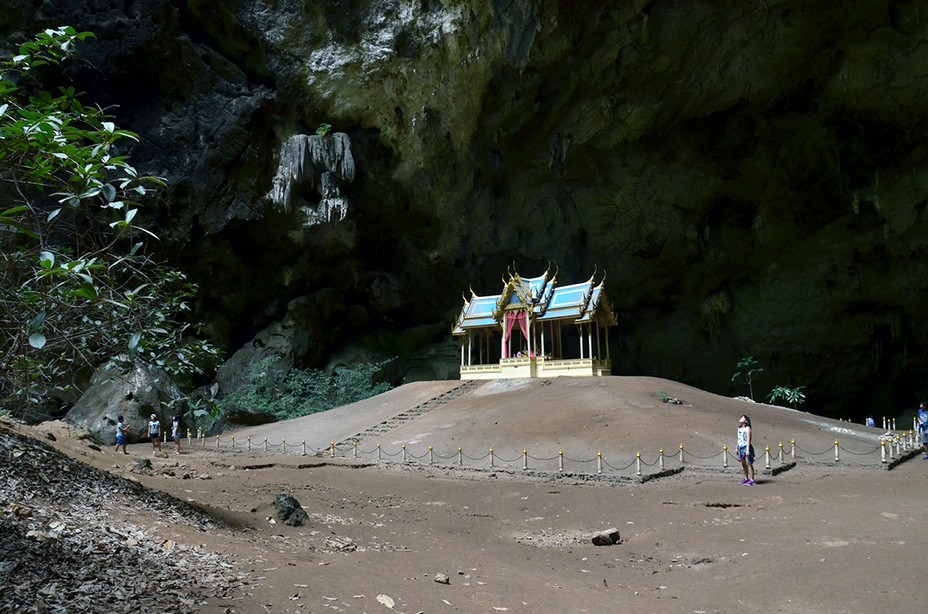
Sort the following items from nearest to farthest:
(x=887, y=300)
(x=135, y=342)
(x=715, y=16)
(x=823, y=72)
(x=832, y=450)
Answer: (x=135, y=342), (x=832, y=450), (x=715, y=16), (x=823, y=72), (x=887, y=300)

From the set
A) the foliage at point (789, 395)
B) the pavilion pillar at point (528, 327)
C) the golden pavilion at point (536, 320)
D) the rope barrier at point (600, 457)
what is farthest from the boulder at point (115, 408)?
the foliage at point (789, 395)

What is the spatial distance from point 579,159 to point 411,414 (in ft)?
46.4

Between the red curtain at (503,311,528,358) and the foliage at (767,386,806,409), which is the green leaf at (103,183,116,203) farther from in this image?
the foliage at (767,386,806,409)

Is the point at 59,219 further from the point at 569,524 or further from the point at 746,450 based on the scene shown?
the point at 746,450

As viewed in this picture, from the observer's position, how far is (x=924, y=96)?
76.9 feet

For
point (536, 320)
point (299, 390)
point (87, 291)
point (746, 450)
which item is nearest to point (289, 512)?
point (87, 291)

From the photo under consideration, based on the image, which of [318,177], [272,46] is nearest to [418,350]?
[318,177]

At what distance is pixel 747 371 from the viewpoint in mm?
29344

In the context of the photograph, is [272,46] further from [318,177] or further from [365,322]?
[365,322]

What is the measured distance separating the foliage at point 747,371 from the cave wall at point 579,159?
58 centimetres

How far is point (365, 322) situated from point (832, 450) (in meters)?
23.7

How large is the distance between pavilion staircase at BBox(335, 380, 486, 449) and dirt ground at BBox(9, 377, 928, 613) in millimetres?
1226

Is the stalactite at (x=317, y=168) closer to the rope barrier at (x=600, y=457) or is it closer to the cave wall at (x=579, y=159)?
the cave wall at (x=579, y=159)

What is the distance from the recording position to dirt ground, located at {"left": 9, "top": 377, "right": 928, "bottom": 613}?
17.4 ft
